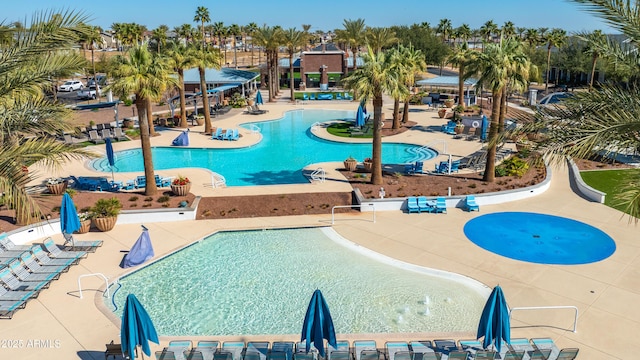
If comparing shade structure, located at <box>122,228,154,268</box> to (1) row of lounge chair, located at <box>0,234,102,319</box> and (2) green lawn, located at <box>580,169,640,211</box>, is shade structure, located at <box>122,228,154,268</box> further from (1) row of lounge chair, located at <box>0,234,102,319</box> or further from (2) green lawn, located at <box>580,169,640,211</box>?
(2) green lawn, located at <box>580,169,640,211</box>

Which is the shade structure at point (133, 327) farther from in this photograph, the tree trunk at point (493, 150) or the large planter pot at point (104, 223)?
the tree trunk at point (493, 150)

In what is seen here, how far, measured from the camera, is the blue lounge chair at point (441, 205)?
75.0 feet

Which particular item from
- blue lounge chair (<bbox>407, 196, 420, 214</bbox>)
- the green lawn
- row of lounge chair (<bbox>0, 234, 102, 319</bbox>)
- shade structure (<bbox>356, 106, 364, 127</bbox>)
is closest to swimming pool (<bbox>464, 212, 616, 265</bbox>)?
blue lounge chair (<bbox>407, 196, 420, 214</bbox>)

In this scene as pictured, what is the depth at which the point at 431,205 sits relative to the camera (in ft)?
75.3

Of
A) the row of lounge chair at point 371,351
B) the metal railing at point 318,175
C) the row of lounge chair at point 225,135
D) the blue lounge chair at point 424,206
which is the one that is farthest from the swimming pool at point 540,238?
the row of lounge chair at point 225,135

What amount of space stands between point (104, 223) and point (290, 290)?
988 cm

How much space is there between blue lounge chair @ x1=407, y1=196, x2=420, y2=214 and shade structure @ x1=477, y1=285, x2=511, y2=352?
11215 mm

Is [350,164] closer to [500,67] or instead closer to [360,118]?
[500,67]

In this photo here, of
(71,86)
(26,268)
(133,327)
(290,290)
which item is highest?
(71,86)

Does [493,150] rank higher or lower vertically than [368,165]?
higher

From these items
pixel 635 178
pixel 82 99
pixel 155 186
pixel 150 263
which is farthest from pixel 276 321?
pixel 82 99

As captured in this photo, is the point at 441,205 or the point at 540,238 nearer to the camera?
the point at 540,238

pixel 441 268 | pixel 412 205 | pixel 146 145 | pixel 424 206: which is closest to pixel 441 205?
pixel 424 206

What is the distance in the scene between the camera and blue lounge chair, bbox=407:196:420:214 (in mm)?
22781
